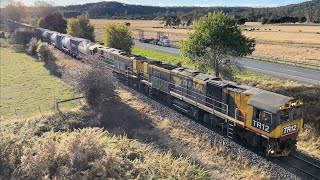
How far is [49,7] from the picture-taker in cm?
12188

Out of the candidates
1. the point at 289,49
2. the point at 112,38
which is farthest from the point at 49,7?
the point at 289,49

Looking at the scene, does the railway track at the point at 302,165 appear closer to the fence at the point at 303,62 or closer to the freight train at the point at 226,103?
the freight train at the point at 226,103

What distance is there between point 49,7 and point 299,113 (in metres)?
121

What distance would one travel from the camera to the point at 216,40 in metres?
29.9

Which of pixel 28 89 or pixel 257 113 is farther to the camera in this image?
pixel 28 89

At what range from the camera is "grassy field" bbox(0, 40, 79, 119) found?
3155 cm

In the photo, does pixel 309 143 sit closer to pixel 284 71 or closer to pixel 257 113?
pixel 257 113

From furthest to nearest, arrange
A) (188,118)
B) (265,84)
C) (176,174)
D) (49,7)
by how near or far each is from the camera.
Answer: (49,7) → (265,84) → (188,118) → (176,174)

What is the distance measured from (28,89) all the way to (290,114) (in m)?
32.7

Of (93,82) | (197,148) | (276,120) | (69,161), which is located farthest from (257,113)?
(93,82)

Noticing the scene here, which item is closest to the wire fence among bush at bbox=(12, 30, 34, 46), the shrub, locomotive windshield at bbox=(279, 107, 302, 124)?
the shrub

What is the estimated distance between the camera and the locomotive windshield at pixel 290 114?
1839 cm

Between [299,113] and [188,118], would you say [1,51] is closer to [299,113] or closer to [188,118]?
[188,118]

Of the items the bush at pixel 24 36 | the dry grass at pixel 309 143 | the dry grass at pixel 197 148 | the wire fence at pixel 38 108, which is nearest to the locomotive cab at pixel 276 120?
the dry grass at pixel 197 148
